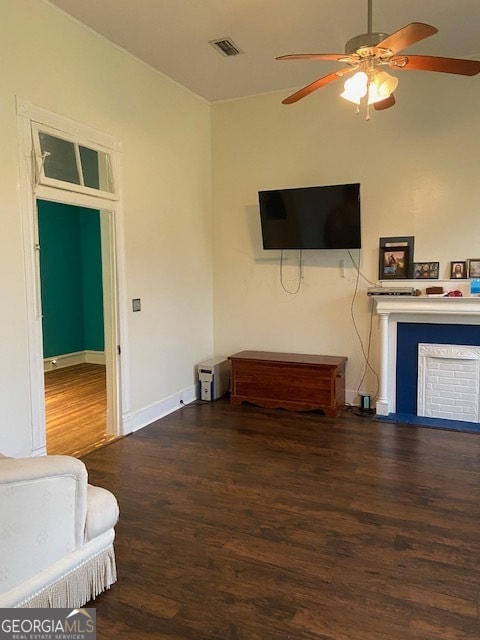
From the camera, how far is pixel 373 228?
4.82 meters

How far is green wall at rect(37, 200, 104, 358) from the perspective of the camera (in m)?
7.00

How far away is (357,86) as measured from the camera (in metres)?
2.83

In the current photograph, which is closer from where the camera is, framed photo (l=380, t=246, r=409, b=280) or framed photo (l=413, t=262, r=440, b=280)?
framed photo (l=413, t=262, r=440, b=280)

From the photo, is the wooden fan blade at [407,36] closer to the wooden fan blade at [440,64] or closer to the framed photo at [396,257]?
the wooden fan blade at [440,64]

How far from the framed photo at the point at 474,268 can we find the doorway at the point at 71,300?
4.20 metres

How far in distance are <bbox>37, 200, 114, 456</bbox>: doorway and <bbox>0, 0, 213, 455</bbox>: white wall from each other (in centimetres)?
147

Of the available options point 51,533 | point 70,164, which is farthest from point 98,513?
point 70,164

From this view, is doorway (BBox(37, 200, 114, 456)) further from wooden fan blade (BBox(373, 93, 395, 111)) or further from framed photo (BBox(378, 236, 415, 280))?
wooden fan blade (BBox(373, 93, 395, 111))

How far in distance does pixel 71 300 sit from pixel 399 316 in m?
5.12

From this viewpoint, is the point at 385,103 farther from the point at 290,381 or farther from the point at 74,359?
the point at 74,359

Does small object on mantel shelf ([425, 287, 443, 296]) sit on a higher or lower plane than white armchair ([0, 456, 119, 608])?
higher

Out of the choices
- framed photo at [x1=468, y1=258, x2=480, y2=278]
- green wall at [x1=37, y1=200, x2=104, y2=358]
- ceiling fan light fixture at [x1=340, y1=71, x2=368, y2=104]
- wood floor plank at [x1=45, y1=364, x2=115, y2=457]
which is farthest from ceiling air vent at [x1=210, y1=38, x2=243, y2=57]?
green wall at [x1=37, y1=200, x2=104, y2=358]

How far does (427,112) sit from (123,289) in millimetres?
3318

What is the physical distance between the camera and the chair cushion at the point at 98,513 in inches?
78.6
